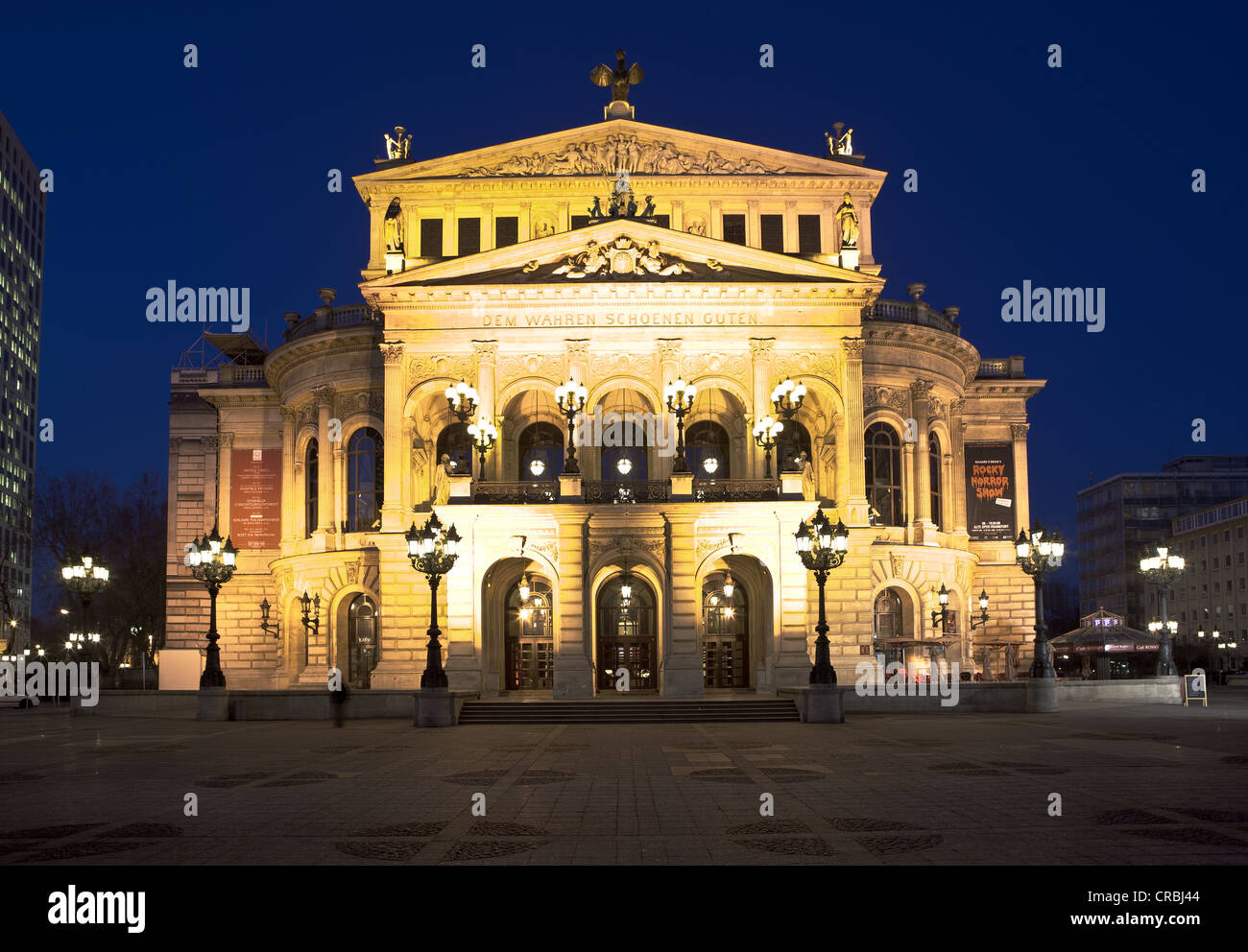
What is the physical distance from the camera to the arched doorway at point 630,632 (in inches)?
1941

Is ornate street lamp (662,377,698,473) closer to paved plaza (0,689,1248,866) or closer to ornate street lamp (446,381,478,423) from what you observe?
ornate street lamp (446,381,478,423)

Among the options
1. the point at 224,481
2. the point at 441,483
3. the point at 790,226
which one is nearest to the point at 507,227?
the point at 441,483

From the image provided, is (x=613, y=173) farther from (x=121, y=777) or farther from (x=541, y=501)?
(x=121, y=777)

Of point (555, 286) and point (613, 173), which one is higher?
point (613, 173)

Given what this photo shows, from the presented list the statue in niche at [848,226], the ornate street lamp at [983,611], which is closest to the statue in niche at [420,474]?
the statue in niche at [848,226]

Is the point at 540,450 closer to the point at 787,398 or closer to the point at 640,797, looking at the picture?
the point at 787,398

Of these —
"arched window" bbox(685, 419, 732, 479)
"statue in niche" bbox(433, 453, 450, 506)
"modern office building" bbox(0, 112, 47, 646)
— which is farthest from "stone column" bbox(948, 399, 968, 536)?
"modern office building" bbox(0, 112, 47, 646)

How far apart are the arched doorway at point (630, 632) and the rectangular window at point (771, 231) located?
16.2 m

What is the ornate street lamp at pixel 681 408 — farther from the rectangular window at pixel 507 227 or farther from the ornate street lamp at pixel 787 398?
the rectangular window at pixel 507 227

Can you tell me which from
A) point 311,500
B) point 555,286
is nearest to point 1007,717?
point 555,286

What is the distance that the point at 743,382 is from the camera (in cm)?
4997
